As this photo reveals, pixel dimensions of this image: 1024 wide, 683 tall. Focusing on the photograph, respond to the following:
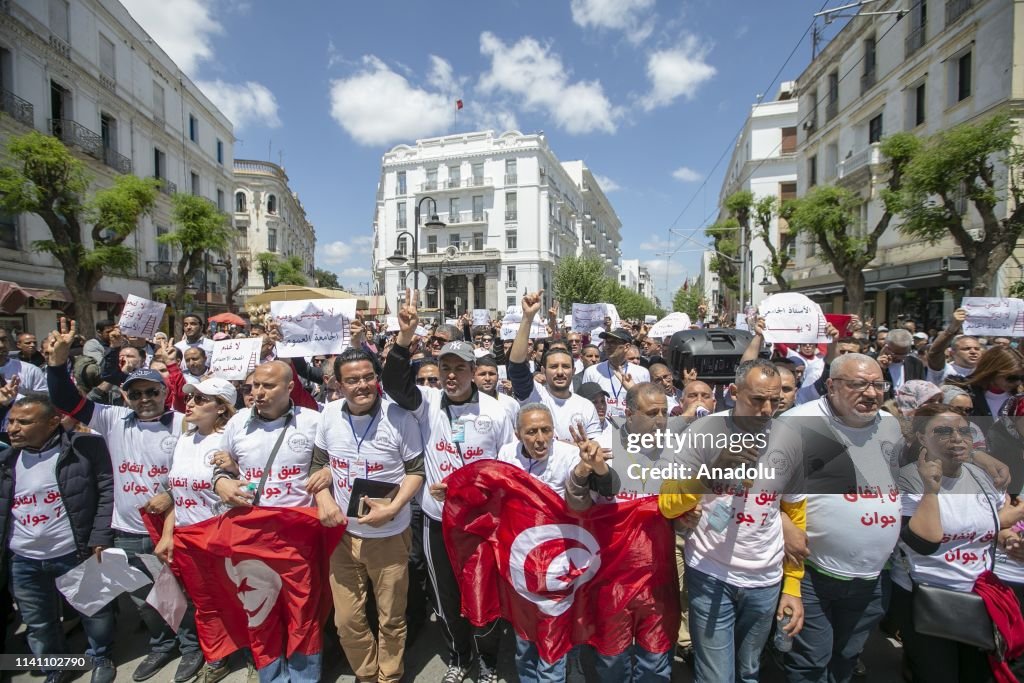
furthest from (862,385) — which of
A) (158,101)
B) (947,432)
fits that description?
(158,101)

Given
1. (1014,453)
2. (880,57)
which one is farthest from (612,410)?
(880,57)

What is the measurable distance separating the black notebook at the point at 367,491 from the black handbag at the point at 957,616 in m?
2.73

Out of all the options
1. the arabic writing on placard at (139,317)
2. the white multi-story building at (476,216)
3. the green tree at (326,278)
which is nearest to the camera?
the arabic writing on placard at (139,317)

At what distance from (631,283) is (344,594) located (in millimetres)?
119646

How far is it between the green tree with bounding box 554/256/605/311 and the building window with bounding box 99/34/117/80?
28.2 metres

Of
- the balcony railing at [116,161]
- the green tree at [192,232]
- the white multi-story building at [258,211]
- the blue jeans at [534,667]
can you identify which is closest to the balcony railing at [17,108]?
the balcony railing at [116,161]

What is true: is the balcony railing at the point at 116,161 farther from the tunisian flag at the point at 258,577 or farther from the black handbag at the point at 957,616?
the black handbag at the point at 957,616

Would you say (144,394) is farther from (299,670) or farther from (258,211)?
(258,211)

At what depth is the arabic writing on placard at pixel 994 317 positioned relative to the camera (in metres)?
5.46

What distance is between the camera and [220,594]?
282cm

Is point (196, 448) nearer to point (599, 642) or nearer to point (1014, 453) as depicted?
point (599, 642)

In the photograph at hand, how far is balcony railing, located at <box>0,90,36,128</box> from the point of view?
1455cm

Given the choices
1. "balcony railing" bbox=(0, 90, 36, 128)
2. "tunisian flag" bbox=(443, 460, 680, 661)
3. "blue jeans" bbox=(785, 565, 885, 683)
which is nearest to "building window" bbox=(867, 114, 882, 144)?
"blue jeans" bbox=(785, 565, 885, 683)

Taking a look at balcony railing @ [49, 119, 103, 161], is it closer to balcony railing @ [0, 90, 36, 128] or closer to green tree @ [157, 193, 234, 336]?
balcony railing @ [0, 90, 36, 128]
